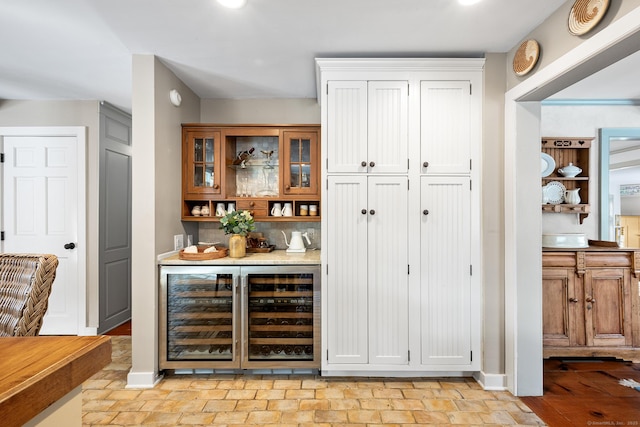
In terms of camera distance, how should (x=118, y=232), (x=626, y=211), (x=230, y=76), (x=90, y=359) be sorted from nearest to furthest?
(x=90, y=359) → (x=230, y=76) → (x=118, y=232) → (x=626, y=211)

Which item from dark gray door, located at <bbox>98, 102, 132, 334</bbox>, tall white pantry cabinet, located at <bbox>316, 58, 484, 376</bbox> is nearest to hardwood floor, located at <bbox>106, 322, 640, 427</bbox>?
tall white pantry cabinet, located at <bbox>316, 58, 484, 376</bbox>

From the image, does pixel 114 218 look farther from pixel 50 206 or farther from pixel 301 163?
pixel 301 163

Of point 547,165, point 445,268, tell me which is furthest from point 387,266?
point 547,165

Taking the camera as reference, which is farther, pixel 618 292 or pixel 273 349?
pixel 618 292

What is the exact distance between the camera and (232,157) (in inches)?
124

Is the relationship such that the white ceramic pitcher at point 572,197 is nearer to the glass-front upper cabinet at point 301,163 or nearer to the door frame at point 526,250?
the door frame at point 526,250

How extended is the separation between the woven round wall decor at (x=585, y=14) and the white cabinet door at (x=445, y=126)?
28.2 inches

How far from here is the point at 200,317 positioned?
260 centimetres

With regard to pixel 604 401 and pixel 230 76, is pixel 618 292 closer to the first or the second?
pixel 604 401

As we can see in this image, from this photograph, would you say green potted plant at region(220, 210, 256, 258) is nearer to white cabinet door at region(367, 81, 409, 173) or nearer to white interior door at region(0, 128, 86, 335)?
white cabinet door at region(367, 81, 409, 173)

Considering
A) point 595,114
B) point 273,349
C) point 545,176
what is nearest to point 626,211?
Answer: point 595,114

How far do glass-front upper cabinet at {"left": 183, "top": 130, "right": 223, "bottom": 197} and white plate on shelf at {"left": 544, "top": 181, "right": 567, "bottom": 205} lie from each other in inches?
128

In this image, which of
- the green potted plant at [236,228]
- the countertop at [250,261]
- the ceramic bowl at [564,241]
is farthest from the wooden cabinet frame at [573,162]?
the green potted plant at [236,228]

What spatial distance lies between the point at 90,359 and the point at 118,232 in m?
3.61
